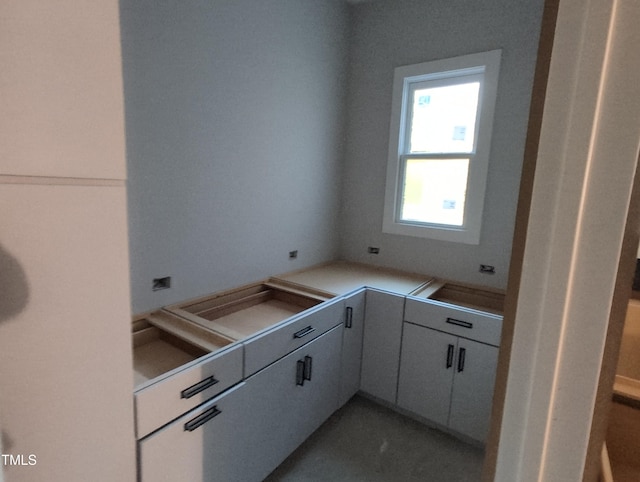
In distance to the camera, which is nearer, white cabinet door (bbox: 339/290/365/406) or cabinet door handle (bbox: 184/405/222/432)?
cabinet door handle (bbox: 184/405/222/432)

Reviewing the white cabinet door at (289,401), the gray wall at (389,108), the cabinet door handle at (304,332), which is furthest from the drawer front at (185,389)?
the gray wall at (389,108)

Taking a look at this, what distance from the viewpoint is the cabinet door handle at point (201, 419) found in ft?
4.25

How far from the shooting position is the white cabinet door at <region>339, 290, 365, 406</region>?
222cm

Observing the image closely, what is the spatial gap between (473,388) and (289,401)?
1119 millimetres

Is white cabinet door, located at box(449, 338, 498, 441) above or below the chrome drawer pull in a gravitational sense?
below

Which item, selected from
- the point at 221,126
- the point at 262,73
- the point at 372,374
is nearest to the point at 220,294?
the point at 221,126

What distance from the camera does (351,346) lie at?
2.30 meters

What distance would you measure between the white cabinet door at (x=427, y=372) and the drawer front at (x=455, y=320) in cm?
5

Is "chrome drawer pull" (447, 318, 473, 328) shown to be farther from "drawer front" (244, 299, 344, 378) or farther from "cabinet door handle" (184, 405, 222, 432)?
"cabinet door handle" (184, 405, 222, 432)

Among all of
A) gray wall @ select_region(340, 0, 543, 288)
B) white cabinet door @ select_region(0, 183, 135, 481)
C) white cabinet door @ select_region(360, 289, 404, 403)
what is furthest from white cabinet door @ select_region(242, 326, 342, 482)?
gray wall @ select_region(340, 0, 543, 288)

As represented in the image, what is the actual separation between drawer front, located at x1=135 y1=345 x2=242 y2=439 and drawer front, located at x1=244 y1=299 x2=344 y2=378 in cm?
8

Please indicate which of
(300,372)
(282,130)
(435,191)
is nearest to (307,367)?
(300,372)

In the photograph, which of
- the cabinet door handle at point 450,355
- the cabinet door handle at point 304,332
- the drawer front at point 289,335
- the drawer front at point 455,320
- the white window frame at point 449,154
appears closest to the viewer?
the drawer front at point 289,335

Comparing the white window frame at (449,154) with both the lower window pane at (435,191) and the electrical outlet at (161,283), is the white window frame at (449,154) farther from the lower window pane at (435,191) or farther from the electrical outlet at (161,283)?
the electrical outlet at (161,283)
